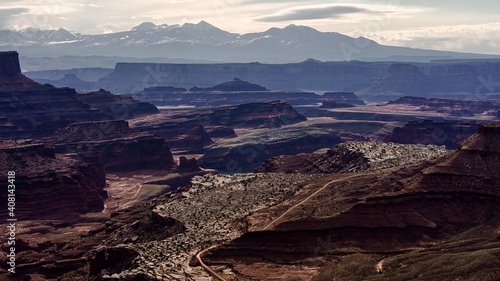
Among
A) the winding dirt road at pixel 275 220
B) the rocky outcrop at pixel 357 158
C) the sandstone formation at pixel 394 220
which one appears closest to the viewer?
the winding dirt road at pixel 275 220

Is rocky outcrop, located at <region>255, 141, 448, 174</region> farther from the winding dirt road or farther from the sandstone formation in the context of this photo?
the sandstone formation

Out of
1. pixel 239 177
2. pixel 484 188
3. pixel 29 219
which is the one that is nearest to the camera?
pixel 484 188

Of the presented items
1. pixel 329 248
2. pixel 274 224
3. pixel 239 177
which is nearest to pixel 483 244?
pixel 329 248

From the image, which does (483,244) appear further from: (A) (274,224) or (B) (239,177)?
(B) (239,177)

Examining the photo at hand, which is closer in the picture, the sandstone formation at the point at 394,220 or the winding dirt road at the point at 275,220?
the winding dirt road at the point at 275,220

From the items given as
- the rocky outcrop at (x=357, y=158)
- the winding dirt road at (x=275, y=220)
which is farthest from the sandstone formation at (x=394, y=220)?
the rocky outcrop at (x=357, y=158)

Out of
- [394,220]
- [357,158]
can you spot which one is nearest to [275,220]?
[394,220]

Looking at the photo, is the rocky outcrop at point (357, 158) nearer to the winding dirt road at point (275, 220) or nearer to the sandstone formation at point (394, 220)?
the winding dirt road at point (275, 220)
